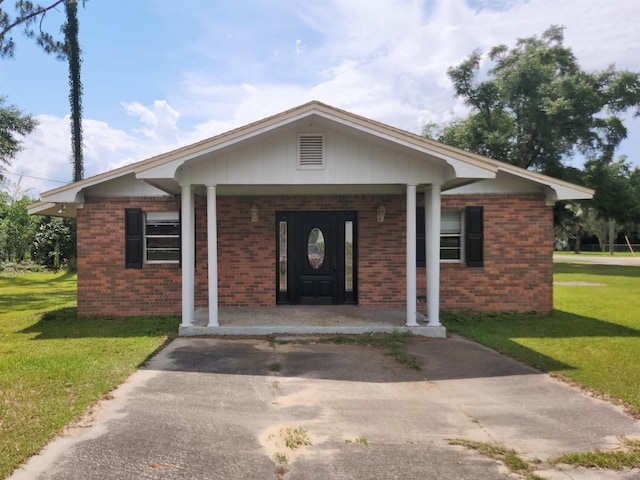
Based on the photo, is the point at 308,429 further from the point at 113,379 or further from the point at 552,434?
the point at 113,379

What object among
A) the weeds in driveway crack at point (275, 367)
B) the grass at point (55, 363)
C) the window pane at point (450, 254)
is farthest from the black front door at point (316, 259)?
the weeds in driveway crack at point (275, 367)

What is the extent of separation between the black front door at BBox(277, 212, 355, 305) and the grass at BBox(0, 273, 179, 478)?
2.58m

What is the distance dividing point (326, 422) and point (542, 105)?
23.6m

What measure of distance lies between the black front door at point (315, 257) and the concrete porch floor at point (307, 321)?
35cm

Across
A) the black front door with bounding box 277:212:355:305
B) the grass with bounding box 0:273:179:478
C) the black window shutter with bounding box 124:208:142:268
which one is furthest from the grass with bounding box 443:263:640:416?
the black window shutter with bounding box 124:208:142:268

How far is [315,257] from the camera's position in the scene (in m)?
9.89

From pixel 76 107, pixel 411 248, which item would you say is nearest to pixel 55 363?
pixel 411 248

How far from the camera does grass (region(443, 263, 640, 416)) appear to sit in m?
5.39

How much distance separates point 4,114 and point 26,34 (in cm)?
902

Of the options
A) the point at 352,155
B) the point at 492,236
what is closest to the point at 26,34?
the point at 352,155

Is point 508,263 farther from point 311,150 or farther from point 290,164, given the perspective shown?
point 290,164

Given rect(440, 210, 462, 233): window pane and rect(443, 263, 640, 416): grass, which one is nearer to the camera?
rect(443, 263, 640, 416): grass

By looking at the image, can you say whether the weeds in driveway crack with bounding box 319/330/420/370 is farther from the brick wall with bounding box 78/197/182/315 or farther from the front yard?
the brick wall with bounding box 78/197/182/315

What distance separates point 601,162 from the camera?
24.1 m
